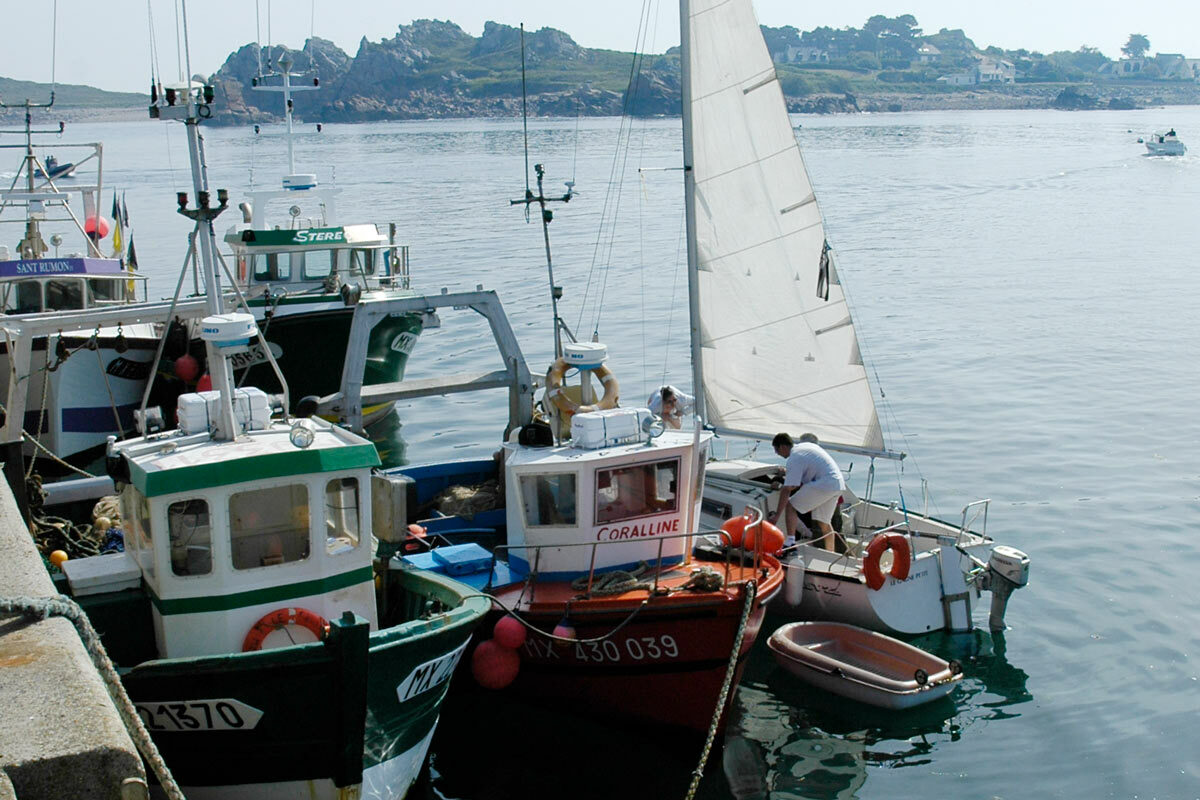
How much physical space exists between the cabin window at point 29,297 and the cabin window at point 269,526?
14840 millimetres

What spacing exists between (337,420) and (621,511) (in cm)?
539

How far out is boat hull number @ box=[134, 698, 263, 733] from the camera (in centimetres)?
1030

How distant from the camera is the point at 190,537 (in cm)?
1087

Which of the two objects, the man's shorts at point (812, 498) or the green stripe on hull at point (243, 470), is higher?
the green stripe on hull at point (243, 470)

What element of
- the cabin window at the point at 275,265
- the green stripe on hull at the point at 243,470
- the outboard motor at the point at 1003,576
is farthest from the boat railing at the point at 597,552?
the cabin window at the point at 275,265

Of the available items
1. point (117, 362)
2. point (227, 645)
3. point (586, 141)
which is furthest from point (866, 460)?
point (586, 141)

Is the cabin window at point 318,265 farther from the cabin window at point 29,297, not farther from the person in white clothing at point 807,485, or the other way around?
the person in white clothing at point 807,485

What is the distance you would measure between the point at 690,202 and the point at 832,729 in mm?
7912

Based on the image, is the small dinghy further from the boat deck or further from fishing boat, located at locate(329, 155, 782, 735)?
the boat deck

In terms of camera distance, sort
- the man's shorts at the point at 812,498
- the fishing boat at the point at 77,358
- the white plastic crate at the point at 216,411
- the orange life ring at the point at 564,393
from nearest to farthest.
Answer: the white plastic crate at the point at 216,411, the orange life ring at the point at 564,393, the man's shorts at the point at 812,498, the fishing boat at the point at 77,358

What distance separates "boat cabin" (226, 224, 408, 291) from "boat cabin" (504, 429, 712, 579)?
14.2 m

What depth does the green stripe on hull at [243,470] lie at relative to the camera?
10562 mm

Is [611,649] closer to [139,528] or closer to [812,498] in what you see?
[812,498]

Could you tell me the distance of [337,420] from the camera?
56.6 ft
